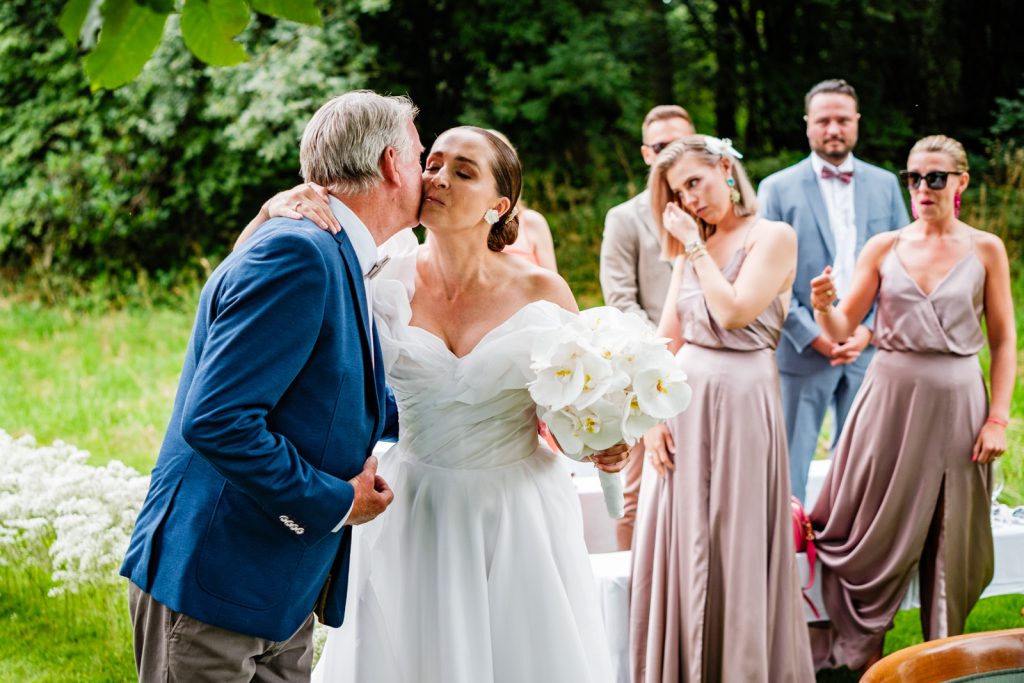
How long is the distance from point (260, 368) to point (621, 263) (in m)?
3.34

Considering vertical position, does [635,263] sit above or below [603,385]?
above

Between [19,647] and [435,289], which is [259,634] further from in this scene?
[19,647]

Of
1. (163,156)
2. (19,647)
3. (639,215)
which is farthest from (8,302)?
(639,215)

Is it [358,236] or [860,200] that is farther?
[860,200]

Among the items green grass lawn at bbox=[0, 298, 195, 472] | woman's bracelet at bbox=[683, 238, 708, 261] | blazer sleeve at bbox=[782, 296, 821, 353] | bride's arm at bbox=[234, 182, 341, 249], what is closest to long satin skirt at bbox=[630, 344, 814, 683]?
woman's bracelet at bbox=[683, 238, 708, 261]

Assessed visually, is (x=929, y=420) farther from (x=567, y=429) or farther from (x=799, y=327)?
(x=567, y=429)

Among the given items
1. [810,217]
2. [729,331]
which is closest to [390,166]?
[729,331]

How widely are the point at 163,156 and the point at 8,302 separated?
2355 millimetres

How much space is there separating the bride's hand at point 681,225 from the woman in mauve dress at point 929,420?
0.67 metres

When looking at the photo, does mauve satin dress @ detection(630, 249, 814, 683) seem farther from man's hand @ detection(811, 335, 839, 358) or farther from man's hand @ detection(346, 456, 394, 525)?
man's hand @ detection(346, 456, 394, 525)

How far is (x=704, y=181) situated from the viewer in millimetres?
3908

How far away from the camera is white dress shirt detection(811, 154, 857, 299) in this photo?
18.9 feet

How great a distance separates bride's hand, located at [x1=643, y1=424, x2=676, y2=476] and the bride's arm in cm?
186

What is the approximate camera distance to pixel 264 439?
7.07 ft
